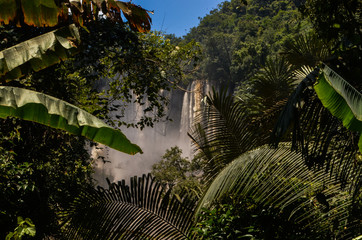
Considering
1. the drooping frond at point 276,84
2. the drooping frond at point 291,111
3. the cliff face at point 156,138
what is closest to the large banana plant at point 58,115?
the drooping frond at point 291,111

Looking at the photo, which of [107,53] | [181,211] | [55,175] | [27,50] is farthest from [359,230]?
[107,53]

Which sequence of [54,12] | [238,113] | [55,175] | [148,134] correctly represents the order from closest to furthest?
[54,12] → [238,113] → [55,175] → [148,134]

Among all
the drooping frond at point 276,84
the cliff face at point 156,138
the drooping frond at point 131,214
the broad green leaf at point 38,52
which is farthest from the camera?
the cliff face at point 156,138

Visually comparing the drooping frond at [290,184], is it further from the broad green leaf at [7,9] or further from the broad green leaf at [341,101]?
the broad green leaf at [7,9]

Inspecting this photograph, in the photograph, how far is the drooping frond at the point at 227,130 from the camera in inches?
175

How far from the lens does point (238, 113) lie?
4547mm

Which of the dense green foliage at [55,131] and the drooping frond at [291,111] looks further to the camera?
the dense green foliage at [55,131]

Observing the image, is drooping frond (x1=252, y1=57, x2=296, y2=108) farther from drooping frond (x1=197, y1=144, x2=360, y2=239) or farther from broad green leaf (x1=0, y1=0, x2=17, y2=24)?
broad green leaf (x1=0, y1=0, x2=17, y2=24)

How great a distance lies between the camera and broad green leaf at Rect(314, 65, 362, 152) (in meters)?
2.03

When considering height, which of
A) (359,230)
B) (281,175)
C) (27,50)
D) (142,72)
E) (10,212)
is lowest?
(10,212)

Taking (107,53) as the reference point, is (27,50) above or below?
below

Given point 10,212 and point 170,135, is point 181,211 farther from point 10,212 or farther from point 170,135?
point 170,135

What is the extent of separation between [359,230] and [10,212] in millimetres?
3550

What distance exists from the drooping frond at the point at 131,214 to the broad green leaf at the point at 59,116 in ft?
6.01
